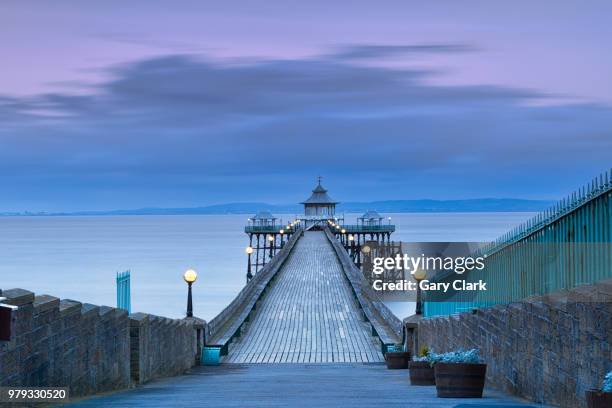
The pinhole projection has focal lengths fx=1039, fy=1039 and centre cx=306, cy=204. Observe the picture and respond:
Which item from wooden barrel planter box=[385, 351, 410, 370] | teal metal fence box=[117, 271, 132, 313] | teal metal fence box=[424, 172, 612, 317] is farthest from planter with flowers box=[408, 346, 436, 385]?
teal metal fence box=[117, 271, 132, 313]

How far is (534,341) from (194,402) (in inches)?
130

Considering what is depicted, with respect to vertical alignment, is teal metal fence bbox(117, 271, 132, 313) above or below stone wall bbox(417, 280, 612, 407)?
above

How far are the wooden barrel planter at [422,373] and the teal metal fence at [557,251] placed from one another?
1.43 metres

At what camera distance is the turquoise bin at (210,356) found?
2119 cm

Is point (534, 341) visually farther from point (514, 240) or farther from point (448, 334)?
point (448, 334)

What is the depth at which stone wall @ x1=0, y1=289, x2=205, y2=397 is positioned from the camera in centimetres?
883

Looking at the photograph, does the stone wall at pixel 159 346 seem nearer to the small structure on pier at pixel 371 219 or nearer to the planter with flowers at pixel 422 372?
the planter with flowers at pixel 422 372

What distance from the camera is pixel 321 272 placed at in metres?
45.9

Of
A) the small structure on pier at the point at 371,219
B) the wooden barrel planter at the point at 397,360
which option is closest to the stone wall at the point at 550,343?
the wooden barrel planter at the point at 397,360

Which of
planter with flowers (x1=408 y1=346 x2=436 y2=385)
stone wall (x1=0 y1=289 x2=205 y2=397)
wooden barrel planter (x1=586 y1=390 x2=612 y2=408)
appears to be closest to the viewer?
wooden barrel planter (x1=586 y1=390 x2=612 y2=408)

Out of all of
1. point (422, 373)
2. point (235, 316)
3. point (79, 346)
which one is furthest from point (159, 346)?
point (235, 316)

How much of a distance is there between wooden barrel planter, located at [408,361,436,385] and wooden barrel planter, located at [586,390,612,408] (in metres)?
6.43

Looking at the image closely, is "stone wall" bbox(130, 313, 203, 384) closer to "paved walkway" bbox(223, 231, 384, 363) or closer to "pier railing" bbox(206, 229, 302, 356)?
"pier railing" bbox(206, 229, 302, 356)

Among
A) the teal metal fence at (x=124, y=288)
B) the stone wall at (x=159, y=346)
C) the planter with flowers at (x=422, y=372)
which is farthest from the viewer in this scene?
the teal metal fence at (x=124, y=288)
